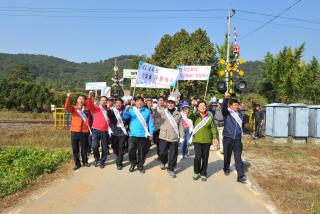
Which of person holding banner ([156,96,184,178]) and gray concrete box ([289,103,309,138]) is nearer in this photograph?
person holding banner ([156,96,184,178])

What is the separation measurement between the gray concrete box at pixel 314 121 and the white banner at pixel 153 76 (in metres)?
5.87

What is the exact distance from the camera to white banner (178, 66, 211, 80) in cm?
2011

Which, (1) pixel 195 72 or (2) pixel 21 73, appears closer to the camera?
(1) pixel 195 72

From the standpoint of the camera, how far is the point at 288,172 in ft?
33.9

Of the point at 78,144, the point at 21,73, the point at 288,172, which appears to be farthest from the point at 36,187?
the point at 21,73

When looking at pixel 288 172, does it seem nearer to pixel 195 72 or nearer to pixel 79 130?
pixel 79 130

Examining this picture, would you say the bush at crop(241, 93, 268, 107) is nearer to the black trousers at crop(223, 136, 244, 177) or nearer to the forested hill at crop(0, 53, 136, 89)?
the black trousers at crop(223, 136, 244, 177)

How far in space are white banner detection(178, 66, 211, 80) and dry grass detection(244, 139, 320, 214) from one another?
5.00 meters

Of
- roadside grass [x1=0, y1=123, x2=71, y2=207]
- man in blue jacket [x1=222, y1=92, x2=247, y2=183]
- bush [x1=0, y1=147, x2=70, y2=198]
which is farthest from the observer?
man in blue jacket [x1=222, y1=92, x2=247, y2=183]

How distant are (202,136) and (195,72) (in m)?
11.9

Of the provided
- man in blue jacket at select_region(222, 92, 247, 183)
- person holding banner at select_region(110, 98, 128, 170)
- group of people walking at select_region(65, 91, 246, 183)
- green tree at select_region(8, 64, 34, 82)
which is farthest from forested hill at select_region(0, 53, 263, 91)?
man in blue jacket at select_region(222, 92, 247, 183)

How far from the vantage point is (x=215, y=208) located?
6535 mm

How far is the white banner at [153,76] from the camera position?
14.4 meters

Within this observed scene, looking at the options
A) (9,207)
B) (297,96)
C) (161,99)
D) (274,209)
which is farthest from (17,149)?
(297,96)
